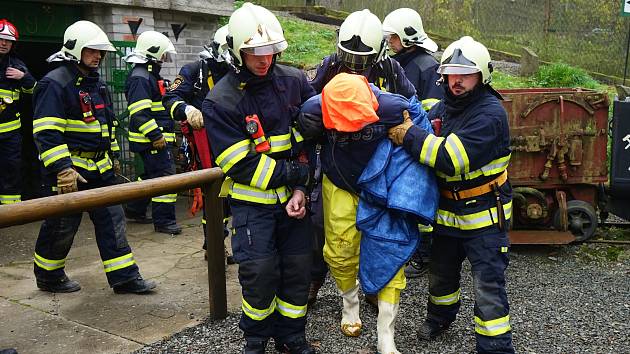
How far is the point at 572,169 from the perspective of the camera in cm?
592

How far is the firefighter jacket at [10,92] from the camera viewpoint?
653cm

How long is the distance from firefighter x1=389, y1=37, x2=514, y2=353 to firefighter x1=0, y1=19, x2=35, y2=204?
4590 millimetres

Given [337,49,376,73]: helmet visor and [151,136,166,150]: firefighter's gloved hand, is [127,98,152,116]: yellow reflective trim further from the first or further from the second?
[337,49,376,73]: helmet visor

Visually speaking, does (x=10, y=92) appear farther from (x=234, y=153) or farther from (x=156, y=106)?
(x=234, y=153)

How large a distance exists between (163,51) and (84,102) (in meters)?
2.03

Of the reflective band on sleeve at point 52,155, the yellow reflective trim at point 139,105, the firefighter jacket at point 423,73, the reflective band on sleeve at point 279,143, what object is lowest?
the reflective band on sleeve at point 52,155

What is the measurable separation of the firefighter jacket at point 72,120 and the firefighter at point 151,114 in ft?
5.35

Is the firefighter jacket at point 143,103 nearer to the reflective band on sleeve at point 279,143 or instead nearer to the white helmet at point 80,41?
the white helmet at point 80,41

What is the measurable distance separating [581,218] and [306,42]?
7896 millimetres

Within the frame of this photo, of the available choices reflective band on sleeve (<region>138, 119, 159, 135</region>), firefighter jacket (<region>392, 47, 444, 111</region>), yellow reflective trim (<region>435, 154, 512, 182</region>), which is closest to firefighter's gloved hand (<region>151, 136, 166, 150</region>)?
reflective band on sleeve (<region>138, 119, 159, 135</region>)

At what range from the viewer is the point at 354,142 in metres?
3.71

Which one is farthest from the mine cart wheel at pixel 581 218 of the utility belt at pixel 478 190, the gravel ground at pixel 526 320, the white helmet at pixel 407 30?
the utility belt at pixel 478 190

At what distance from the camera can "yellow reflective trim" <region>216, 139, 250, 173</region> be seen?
11.4 ft

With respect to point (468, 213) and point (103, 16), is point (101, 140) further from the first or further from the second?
point (103, 16)
